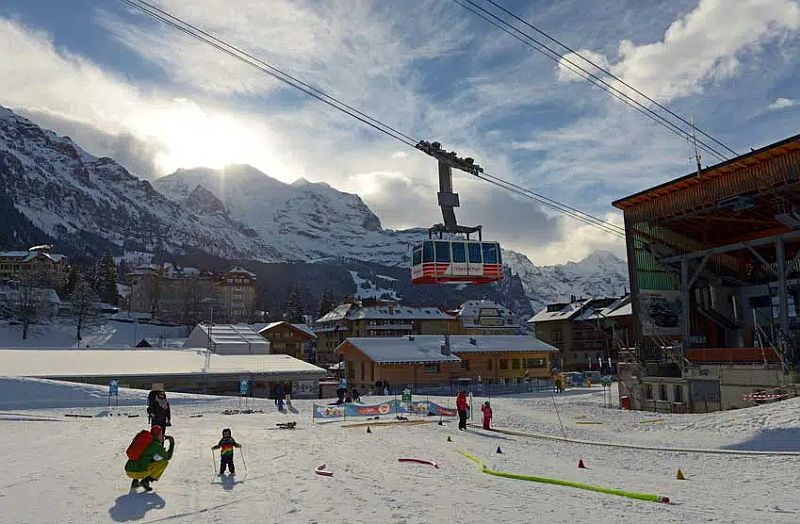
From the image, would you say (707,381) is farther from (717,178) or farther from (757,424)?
(757,424)

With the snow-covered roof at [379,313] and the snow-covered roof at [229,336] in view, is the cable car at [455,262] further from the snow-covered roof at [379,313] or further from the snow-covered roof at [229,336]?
the snow-covered roof at [379,313]

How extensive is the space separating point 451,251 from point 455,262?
518 millimetres

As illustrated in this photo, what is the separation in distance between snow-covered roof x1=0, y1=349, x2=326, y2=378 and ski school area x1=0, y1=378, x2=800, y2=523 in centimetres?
1604

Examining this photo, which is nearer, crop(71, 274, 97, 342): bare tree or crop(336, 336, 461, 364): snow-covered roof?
crop(336, 336, 461, 364): snow-covered roof

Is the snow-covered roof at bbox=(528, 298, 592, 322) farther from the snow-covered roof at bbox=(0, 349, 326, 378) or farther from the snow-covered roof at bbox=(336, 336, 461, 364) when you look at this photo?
the snow-covered roof at bbox=(0, 349, 326, 378)

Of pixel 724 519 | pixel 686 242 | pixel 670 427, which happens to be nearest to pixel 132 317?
pixel 686 242

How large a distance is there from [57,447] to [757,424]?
21.3m

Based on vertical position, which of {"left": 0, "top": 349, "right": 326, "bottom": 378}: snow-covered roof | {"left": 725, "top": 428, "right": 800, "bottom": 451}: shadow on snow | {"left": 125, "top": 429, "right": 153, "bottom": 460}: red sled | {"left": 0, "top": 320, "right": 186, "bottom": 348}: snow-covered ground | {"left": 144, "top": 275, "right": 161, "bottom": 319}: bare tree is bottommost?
{"left": 725, "top": 428, "right": 800, "bottom": 451}: shadow on snow

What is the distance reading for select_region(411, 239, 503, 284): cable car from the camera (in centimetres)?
2684

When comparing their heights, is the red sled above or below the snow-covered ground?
below

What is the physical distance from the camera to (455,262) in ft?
89.5

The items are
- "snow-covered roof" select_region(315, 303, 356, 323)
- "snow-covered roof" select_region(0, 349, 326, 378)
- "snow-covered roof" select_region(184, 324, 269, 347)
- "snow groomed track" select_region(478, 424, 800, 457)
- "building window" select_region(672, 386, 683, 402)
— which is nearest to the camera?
"snow groomed track" select_region(478, 424, 800, 457)

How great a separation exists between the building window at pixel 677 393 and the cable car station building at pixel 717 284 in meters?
0.05

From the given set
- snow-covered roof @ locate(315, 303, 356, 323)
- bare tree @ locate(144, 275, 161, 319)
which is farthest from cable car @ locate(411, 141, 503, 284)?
bare tree @ locate(144, 275, 161, 319)
